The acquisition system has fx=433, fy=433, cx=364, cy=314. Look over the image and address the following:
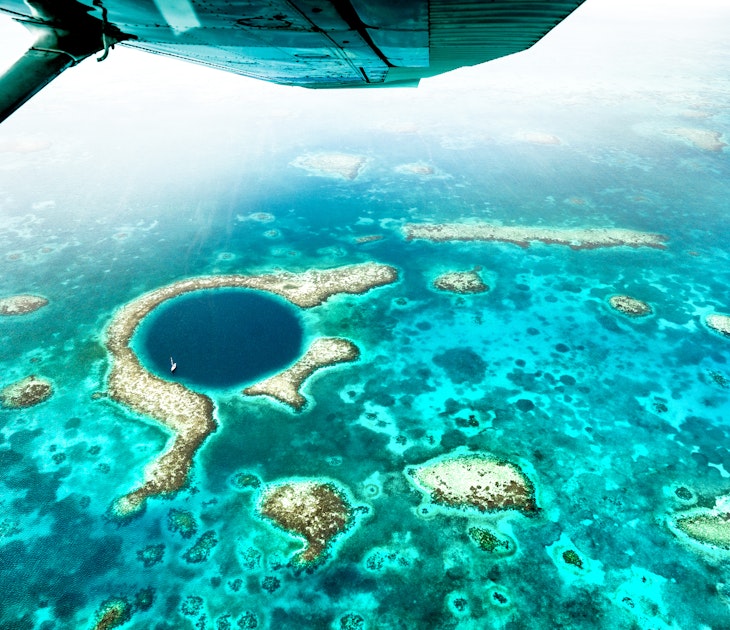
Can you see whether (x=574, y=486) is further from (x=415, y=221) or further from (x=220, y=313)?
(x=415, y=221)

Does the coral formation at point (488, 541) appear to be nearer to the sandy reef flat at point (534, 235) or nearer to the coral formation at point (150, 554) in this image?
the coral formation at point (150, 554)

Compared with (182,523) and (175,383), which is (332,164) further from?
(182,523)

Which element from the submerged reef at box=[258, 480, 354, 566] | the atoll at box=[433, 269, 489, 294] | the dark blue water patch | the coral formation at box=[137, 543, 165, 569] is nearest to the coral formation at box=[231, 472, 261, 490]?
the submerged reef at box=[258, 480, 354, 566]

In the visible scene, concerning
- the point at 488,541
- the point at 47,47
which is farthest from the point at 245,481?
the point at 47,47

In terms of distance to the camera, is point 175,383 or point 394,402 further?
point 175,383

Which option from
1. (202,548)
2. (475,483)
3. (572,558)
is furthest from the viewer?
(475,483)

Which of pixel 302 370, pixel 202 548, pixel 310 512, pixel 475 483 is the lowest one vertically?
pixel 475 483

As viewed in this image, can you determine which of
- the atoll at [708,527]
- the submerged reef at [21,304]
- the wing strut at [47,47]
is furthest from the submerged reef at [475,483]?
the submerged reef at [21,304]

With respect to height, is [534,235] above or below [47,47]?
below
